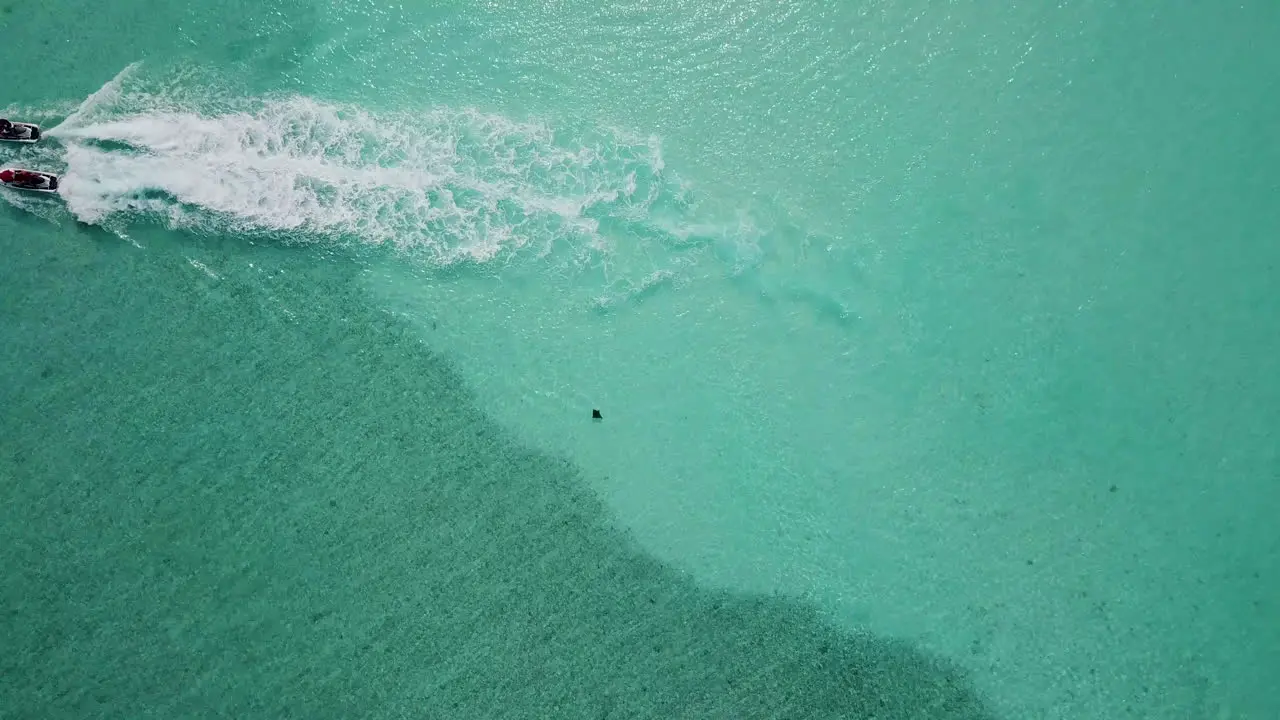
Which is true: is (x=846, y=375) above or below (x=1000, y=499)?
above

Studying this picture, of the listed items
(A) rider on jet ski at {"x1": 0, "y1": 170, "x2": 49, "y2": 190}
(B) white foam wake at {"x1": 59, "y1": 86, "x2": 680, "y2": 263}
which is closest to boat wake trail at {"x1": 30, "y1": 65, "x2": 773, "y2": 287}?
(B) white foam wake at {"x1": 59, "y1": 86, "x2": 680, "y2": 263}

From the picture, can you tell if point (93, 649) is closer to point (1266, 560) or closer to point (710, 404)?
point (710, 404)

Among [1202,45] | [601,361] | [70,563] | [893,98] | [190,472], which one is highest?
[1202,45]

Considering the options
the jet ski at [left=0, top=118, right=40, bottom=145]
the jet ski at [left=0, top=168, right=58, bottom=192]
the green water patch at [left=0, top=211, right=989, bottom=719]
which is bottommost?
the green water patch at [left=0, top=211, right=989, bottom=719]

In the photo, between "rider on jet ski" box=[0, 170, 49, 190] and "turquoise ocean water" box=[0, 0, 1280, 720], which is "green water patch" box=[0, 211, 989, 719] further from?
"rider on jet ski" box=[0, 170, 49, 190]

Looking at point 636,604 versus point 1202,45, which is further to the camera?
point 1202,45

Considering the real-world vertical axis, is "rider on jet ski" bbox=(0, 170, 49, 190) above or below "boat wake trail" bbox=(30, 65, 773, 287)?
below

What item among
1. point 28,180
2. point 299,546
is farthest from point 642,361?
point 28,180

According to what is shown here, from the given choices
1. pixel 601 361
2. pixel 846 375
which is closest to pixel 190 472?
pixel 601 361
